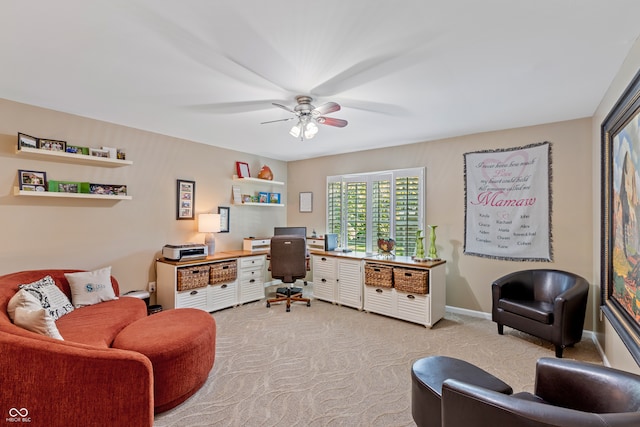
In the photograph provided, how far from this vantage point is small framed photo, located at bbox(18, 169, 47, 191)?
3012 millimetres

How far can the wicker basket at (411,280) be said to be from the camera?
369 cm

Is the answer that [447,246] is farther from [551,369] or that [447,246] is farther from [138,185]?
[138,185]

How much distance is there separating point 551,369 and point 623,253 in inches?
46.1

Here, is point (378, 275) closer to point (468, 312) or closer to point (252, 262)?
point (468, 312)

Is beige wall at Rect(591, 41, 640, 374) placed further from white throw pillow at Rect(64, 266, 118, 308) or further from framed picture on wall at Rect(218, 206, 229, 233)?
framed picture on wall at Rect(218, 206, 229, 233)

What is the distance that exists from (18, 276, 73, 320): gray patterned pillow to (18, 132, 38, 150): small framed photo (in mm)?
1298

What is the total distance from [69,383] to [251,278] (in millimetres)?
3156

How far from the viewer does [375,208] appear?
16.1 ft

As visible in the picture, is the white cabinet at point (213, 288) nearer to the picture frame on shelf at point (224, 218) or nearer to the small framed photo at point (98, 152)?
the picture frame on shelf at point (224, 218)

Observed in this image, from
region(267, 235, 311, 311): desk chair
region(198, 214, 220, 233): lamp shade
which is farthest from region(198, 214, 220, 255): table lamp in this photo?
region(267, 235, 311, 311): desk chair

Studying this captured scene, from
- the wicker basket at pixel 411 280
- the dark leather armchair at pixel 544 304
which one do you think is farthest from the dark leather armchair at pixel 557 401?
the wicker basket at pixel 411 280

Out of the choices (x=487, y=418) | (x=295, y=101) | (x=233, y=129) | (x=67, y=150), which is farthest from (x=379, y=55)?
(x=67, y=150)

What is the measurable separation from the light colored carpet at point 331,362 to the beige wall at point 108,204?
1414 mm

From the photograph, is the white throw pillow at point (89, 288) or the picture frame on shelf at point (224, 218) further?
the picture frame on shelf at point (224, 218)
